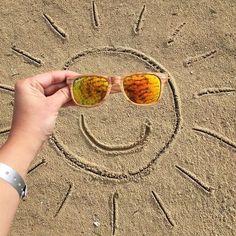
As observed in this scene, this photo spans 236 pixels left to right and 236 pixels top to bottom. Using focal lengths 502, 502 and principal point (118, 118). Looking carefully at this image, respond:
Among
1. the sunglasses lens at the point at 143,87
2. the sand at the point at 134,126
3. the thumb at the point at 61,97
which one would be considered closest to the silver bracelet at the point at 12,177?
the thumb at the point at 61,97

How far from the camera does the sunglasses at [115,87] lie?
59.0 inches

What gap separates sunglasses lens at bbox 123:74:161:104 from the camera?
158 cm

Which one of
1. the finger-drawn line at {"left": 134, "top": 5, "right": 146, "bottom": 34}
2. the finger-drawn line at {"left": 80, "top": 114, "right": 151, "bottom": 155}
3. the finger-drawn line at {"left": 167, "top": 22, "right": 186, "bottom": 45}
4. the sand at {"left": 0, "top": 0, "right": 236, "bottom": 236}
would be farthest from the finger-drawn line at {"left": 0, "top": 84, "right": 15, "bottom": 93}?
the finger-drawn line at {"left": 167, "top": 22, "right": 186, "bottom": 45}

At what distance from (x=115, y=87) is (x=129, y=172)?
0.45 metres

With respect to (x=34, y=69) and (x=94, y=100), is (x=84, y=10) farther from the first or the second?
(x=94, y=100)

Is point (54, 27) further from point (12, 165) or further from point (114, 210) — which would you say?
point (12, 165)

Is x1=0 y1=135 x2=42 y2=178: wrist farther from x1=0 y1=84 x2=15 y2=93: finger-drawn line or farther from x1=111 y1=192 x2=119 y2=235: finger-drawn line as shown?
x1=0 y1=84 x2=15 y2=93: finger-drawn line

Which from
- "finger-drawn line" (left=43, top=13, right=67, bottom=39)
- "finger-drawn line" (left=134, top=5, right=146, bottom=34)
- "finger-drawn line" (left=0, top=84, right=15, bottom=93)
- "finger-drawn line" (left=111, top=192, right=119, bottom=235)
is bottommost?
"finger-drawn line" (left=111, top=192, right=119, bottom=235)

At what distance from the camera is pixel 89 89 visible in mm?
1528

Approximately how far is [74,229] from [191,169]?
1.63ft

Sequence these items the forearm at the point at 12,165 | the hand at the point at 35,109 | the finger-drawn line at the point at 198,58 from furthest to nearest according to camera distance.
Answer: the finger-drawn line at the point at 198,58 < the hand at the point at 35,109 < the forearm at the point at 12,165

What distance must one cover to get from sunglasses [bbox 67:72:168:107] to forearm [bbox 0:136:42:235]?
0.23m

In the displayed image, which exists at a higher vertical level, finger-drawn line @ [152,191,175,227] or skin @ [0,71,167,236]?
skin @ [0,71,167,236]

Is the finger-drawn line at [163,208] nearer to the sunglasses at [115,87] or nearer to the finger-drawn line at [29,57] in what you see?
the sunglasses at [115,87]
